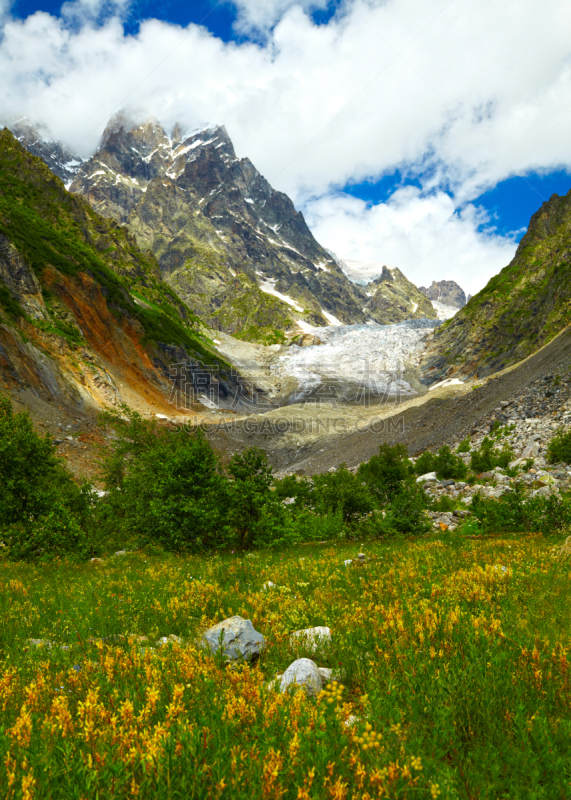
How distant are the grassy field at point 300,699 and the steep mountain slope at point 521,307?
3422 inches

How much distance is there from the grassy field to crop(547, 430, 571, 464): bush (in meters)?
20.2

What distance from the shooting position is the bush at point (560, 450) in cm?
2269

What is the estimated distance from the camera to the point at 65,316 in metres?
57.8

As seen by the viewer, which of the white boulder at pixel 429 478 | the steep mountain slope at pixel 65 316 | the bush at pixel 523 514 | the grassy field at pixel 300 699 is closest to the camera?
the grassy field at pixel 300 699

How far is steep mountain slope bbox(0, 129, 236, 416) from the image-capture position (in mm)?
44938

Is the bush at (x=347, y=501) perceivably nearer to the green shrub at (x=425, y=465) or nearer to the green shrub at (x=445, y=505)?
the green shrub at (x=445, y=505)

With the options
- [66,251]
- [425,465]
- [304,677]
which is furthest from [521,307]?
[304,677]

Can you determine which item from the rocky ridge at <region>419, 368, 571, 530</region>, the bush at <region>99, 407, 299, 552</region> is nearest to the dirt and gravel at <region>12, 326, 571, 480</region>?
the rocky ridge at <region>419, 368, 571, 530</region>

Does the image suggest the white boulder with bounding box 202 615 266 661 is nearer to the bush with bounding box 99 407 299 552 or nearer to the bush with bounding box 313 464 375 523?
the bush with bounding box 99 407 299 552

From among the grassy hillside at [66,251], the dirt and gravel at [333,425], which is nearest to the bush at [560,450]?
the dirt and gravel at [333,425]

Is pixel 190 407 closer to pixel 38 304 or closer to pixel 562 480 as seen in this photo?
pixel 38 304

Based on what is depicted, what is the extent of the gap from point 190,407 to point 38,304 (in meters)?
32.8

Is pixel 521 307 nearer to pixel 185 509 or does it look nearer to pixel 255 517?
pixel 255 517

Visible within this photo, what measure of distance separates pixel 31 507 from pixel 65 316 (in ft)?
174
